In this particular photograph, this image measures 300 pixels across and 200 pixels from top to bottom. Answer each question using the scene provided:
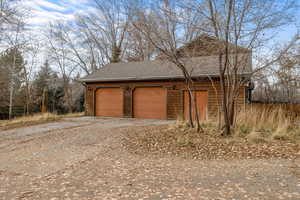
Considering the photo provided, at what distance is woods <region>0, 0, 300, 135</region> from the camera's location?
6066mm

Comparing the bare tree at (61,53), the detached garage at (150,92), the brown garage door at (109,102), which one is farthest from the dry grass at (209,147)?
the bare tree at (61,53)

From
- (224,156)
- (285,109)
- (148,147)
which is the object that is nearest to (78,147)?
(148,147)

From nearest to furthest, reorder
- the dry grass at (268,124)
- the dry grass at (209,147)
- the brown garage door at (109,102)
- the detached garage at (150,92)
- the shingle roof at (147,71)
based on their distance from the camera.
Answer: the dry grass at (209,147) < the dry grass at (268,124) < the shingle roof at (147,71) < the detached garage at (150,92) < the brown garage door at (109,102)

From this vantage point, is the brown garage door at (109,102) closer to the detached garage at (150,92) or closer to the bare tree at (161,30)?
the detached garage at (150,92)

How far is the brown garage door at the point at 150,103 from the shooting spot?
476 inches

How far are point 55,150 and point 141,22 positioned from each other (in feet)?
14.4

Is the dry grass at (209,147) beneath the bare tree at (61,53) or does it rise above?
beneath

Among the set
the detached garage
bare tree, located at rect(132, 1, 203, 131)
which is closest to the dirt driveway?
bare tree, located at rect(132, 1, 203, 131)

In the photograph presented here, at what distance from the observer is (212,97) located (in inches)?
432

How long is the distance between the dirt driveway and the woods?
2.86m

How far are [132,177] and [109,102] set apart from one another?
10.0 metres

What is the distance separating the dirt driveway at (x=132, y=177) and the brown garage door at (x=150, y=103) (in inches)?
268

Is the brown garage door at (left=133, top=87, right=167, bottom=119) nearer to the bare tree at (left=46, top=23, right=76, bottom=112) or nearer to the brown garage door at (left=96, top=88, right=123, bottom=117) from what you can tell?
the brown garage door at (left=96, top=88, right=123, bottom=117)

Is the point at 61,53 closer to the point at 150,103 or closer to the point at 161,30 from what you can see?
the point at 150,103
